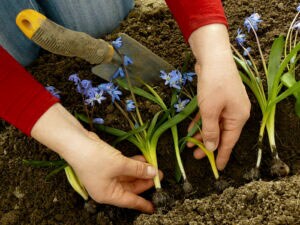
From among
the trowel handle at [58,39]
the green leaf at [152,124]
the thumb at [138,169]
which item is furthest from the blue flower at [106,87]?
the thumb at [138,169]

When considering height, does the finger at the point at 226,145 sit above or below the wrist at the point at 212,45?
below

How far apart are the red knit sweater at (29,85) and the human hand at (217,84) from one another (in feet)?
0.11

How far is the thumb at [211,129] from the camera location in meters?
1.32

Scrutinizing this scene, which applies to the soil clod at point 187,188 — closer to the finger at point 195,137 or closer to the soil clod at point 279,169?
the finger at point 195,137

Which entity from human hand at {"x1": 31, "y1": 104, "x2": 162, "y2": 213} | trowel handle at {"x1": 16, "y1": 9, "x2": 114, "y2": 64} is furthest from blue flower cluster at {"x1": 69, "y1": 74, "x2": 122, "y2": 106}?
human hand at {"x1": 31, "y1": 104, "x2": 162, "y2": 213}

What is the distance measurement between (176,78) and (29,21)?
0.58 m

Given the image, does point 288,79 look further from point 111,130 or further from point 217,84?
point 111,130

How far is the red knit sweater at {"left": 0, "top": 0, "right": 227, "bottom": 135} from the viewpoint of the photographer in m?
1.34

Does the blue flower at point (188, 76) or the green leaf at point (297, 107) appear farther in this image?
the blue flower at point (188, 76)

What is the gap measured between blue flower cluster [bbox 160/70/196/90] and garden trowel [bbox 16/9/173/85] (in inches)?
3.1

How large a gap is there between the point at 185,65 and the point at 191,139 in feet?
1.03

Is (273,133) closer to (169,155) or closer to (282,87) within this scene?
(282,87)

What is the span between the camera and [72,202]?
1554 millimetres

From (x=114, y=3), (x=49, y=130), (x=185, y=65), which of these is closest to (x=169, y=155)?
(x=185, y=65)
